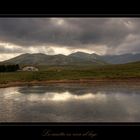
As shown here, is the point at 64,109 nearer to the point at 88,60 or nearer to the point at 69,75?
the point at 69,75

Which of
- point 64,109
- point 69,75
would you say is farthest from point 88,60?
point 64,109

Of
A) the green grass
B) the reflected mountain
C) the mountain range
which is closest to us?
the reflected mountain

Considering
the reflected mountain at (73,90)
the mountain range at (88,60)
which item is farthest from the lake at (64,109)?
the mountain range at (88,60)

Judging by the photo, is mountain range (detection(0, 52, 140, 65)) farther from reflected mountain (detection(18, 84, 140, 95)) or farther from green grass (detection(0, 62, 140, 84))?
reflected mountain (detection(18, 84, 140, 95))

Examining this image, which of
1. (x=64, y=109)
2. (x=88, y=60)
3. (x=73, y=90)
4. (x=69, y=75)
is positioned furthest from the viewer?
(x=88, y=60)

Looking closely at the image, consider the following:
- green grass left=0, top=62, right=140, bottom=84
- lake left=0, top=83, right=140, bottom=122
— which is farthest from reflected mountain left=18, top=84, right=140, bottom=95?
green grass left=0, top=62, right=140, bottom=84

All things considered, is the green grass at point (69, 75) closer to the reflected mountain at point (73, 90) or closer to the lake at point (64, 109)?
the reflected mountain at point (73, 90)

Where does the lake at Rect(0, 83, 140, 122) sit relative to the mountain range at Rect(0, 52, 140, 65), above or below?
below
